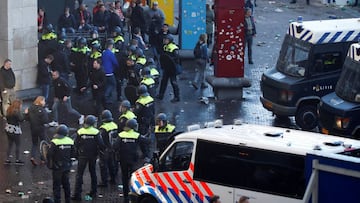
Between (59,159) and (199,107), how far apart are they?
30.0 ft

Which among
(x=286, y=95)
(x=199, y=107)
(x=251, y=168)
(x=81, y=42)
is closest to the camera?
(x=251, y=168)

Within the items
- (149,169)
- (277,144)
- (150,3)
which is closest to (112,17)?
(150,3)

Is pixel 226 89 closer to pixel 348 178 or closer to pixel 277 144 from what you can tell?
pixel 277 144

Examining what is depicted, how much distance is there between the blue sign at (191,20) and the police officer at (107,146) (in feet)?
40.3

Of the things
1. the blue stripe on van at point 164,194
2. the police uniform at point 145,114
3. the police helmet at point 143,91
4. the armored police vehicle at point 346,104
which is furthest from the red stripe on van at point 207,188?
the armored police vehicle at point 346,104

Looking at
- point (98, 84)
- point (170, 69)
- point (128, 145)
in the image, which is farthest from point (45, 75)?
point (128, 145)

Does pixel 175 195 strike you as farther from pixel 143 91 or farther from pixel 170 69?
pixel 170 69

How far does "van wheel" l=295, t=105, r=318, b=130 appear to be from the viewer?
83.3 feet

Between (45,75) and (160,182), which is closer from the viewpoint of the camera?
(160,182)

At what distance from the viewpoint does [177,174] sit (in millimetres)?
18406

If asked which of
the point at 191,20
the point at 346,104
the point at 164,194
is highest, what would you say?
the point at 191,20

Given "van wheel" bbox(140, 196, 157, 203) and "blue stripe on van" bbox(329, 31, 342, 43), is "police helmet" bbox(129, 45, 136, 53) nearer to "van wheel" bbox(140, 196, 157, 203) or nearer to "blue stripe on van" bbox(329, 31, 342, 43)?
"blue stripe on van" bbox(329, 31, 342, 43)

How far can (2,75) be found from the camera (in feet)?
84.7

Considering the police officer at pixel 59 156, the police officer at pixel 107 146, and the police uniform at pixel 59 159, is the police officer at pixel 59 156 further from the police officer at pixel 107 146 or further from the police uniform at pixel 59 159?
the police officer at pixel 107 146
